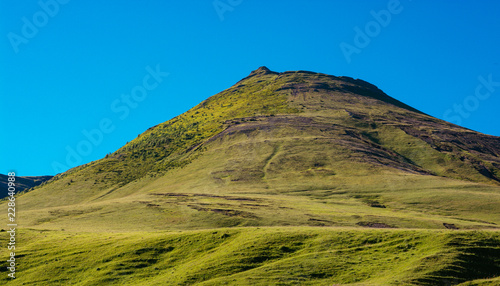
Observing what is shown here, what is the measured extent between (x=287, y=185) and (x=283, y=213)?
43611mm

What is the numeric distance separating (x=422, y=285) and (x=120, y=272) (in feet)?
119

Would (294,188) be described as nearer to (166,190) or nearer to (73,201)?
(166,190)

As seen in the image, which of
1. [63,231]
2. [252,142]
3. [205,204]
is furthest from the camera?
[252,142]

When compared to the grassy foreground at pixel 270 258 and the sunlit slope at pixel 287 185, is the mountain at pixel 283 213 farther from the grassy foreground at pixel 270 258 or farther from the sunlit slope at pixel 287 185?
the sunlit slope at pixel 287 185

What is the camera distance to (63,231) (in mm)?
87125

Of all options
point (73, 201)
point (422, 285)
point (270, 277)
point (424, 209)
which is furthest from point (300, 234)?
point (73, 201)

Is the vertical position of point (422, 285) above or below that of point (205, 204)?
below

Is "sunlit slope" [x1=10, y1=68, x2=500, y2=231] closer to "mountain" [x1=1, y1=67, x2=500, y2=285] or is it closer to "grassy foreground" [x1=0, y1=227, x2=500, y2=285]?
"mountain" [x1=1, y1=67, x2=500, y2=285]

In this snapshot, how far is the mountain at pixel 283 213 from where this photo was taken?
55.7 meters

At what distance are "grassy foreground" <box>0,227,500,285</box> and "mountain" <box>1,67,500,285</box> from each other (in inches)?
8.5

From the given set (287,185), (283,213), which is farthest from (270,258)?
(287,185)

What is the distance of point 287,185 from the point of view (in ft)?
467

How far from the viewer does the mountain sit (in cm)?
5566

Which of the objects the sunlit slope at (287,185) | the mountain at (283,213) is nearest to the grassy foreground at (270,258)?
the mountain at (283,213)
